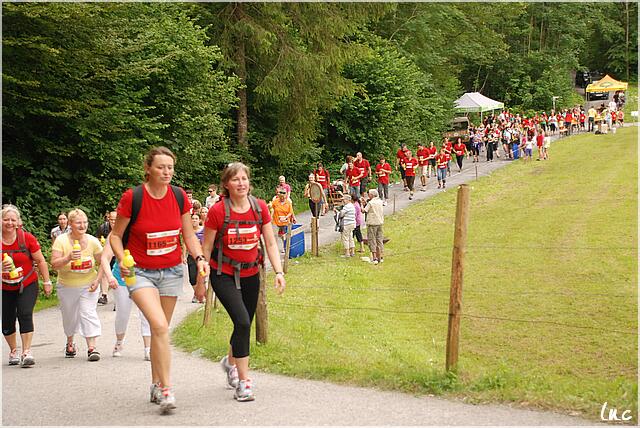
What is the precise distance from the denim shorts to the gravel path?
100 centimetres

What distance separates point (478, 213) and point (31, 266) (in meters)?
23.1

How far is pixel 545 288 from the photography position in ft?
63.0

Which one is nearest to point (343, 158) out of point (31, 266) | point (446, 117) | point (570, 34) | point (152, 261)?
point (446, 117)

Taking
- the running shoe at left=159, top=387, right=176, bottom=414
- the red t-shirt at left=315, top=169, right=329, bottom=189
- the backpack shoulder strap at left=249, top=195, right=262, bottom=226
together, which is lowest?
the running shoe at left=159, top=387, right=176, bottom=414

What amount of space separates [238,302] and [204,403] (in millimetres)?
941

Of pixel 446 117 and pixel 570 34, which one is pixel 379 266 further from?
pixel 570 34

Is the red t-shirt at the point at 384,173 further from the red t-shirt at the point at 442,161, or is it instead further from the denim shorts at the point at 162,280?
the denim shorts at the point at 162,280

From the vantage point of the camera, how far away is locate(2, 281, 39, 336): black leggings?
9898 mm

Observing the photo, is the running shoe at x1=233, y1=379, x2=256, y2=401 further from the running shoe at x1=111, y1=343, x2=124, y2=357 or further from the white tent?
the white tent

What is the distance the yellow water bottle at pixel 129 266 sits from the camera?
7.06m

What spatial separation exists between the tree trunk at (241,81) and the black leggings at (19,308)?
872 inches

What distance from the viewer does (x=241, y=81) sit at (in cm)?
3281

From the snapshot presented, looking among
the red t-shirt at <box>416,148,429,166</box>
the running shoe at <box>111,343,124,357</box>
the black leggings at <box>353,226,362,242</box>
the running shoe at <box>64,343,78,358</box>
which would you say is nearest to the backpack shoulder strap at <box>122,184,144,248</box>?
the running shoe at <box>111,343,124,357</box>

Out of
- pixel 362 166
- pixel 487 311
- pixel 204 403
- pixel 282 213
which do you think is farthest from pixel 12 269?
pixel 362 166
